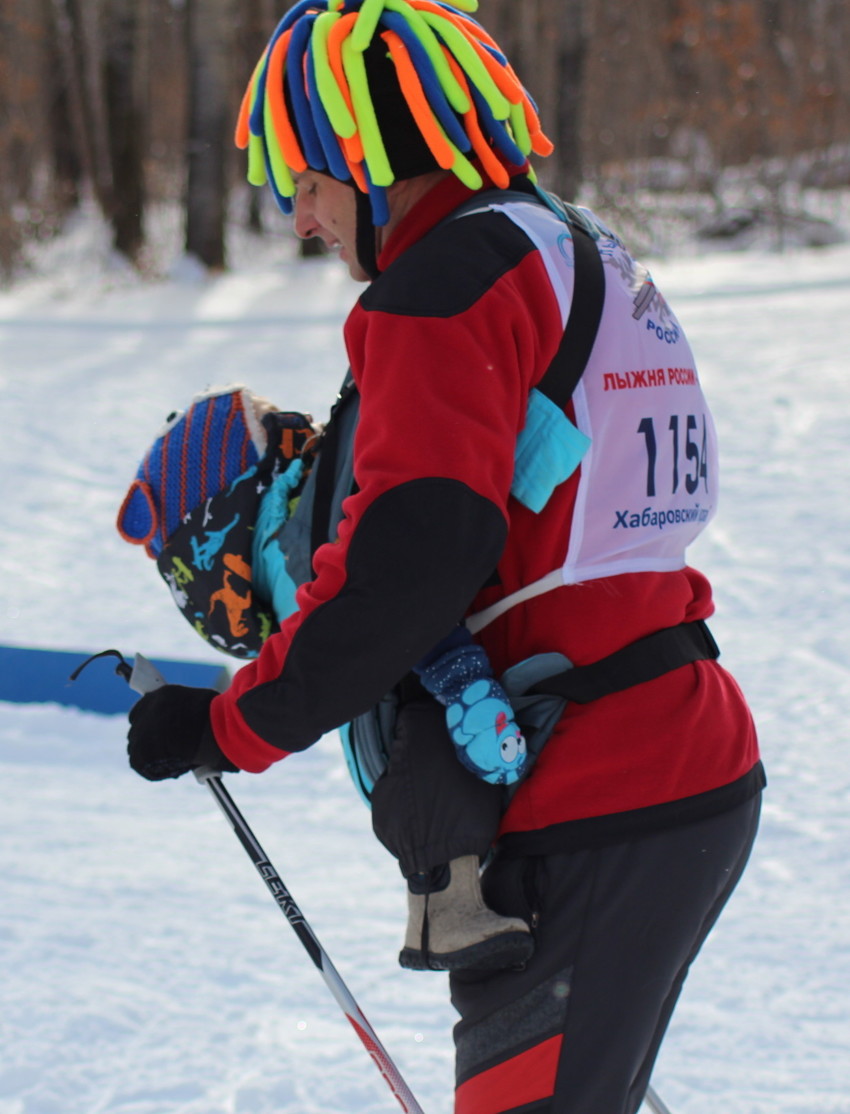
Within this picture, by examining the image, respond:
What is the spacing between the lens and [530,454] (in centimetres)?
119

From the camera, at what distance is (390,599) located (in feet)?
3.65

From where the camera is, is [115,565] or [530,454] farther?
[115,565]

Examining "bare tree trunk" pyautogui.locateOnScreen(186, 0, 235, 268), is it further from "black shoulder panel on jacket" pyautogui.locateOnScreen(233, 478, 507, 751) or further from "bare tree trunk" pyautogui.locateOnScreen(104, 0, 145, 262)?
"black shoulder panel on jacket" pyautogui.locateOnScreen(233, 478, 507, 751)

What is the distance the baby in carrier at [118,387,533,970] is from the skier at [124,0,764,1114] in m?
0.04

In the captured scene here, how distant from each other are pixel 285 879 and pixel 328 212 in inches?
76.2

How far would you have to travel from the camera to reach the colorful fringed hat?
1.24 metres

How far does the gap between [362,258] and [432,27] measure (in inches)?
9.9

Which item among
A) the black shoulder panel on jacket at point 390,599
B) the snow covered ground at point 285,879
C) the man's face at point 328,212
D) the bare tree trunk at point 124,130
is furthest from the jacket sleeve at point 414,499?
the bare tree trunk at point 124,130

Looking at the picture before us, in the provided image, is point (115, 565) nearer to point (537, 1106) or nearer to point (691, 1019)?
point (691, 1019)

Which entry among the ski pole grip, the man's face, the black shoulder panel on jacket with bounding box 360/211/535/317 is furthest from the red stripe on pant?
the man's face

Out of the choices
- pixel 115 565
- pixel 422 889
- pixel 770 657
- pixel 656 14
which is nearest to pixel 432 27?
pixel 422 889

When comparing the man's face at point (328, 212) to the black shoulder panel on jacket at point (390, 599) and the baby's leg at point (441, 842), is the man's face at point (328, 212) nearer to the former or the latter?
the black shoulder panel on jacket at point (390, 599)

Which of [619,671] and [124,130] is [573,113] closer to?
[124,130]

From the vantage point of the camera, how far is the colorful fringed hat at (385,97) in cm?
124
